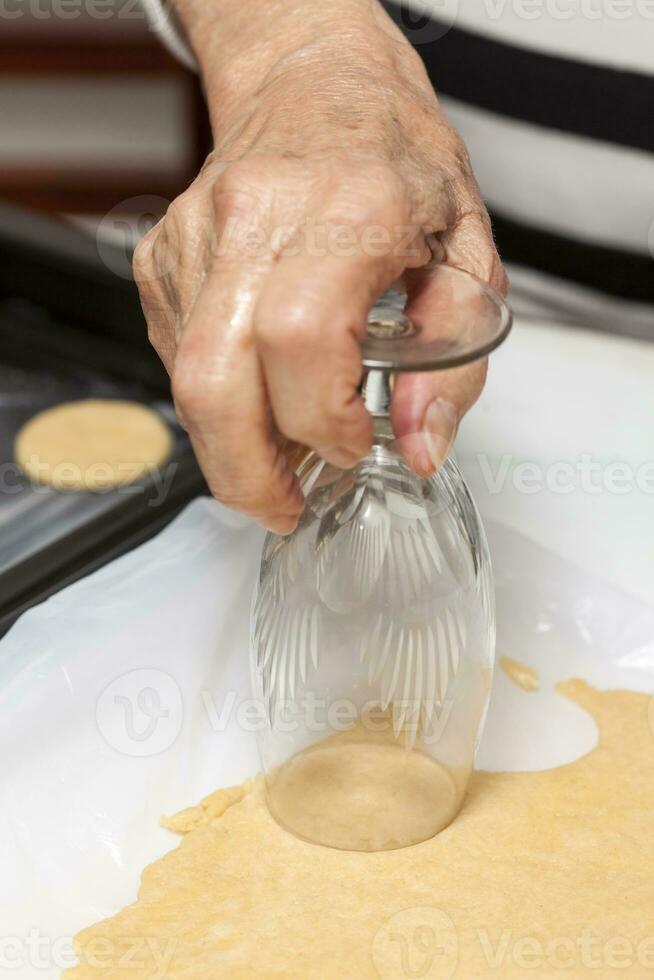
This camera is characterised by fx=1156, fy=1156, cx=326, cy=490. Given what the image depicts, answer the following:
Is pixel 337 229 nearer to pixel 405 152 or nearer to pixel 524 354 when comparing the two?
pixel 405 152

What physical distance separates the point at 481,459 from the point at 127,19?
4.26 ft

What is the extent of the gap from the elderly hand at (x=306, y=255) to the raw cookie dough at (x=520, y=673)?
19 centimetres

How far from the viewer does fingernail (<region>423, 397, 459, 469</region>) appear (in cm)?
42

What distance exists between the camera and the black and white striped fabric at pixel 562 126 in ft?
2.40

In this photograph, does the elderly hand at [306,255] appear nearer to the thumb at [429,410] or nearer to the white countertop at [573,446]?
the thumb at [429,410]

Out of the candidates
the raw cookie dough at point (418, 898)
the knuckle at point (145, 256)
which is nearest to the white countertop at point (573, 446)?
the raw cookie dough at point (418, 898)

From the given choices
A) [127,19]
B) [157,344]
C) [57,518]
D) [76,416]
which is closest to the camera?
[157,344]

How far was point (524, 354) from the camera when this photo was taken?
0.79 meters

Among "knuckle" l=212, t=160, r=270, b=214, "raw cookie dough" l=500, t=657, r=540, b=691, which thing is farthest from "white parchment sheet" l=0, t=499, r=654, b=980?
"knuckle" l=212, t=160, r=270, b=214

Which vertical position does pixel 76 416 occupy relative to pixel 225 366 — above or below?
below

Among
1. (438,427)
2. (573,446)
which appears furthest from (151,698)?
(573,446)

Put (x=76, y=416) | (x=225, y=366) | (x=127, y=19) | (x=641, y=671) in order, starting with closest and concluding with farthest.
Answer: (x=225, y=366) → (x=641, y=671) → (x=76, y=416) → (x=127, y=19)

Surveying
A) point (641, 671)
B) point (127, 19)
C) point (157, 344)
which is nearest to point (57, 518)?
point (157, 344)

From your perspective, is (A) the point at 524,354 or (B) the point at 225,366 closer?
(B) the point at 225,366
